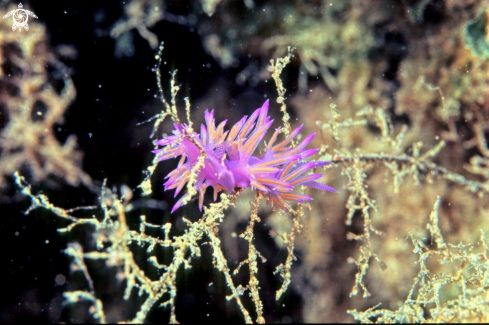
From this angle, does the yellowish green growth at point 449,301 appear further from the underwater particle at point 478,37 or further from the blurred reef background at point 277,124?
the underwater particle at point 478,37

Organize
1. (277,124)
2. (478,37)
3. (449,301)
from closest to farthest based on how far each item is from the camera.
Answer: (449,301) < (478,37) < (277,124)

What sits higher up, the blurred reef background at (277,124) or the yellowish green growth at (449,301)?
the blurred reef background at (277,124)

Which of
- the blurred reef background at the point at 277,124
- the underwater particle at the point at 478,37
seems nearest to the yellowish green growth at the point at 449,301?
the blurred reef background at the point at 277,124

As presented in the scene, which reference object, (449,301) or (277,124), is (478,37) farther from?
(449,301)

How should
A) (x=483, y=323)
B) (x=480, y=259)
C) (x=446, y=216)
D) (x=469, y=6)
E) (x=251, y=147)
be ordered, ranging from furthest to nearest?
(x=446, y=216) < (x=469, y=6) < (x=480, y=259) < (x=251, y=147) < (x=483, y=323)

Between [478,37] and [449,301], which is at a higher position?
[478,37]

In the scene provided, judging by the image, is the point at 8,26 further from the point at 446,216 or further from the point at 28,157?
the point at 446,216

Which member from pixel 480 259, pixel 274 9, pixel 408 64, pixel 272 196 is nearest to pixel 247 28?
pixel 274 9

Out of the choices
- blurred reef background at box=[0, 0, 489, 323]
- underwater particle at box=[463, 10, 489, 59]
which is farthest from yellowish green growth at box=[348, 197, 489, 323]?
underwater particle at box=[463, 10, 489, 59]

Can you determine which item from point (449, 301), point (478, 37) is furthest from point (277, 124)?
point (449, 301)
